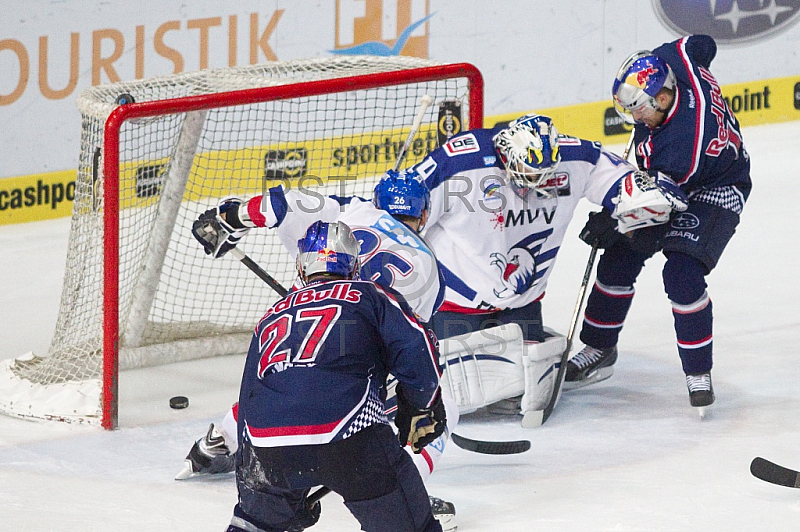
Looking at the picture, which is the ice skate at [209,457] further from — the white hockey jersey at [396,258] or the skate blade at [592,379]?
the skate blade at [592,379]

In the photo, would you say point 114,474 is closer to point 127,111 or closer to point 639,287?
point 127,111

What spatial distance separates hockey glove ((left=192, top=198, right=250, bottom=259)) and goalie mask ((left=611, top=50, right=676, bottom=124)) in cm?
127

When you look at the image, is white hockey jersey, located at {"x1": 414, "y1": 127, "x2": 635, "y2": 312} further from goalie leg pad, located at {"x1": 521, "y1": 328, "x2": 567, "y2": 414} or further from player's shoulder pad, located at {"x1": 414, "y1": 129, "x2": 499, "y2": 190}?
goalie leg pad, located at {"x1": 521, "y1": 328, "x2": 567, "y2": 414}

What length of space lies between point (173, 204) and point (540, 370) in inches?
57.3

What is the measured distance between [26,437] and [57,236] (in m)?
2.36

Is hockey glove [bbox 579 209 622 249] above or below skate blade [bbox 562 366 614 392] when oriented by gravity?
above

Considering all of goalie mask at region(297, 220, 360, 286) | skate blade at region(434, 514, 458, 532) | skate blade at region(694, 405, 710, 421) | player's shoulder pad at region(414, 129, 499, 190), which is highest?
Answer: goalie mask at region(297, 220, 360, 286)

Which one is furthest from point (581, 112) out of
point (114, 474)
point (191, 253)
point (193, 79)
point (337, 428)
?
point (337, 428)

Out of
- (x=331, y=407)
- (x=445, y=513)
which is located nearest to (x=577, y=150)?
(x=445, y=513)

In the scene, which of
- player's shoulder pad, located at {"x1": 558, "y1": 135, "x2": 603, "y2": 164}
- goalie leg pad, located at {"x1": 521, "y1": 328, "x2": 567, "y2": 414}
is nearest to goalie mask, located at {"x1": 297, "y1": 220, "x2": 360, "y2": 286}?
goalie leg pad, located at {"x1": 521, "y1": 328, "x2": 567, "y2": 414}

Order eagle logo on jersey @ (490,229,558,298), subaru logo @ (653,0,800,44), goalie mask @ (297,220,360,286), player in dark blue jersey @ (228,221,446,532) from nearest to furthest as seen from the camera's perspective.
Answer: player in dark blue jersey @ (228,221,446,532) < goalie mask @ (297,220,360,286) < eagle logo on jersey @ (490,229,558,298) < subaru logo @ (653,0,800,44)

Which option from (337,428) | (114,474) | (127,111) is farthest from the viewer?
(127,111)

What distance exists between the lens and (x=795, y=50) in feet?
26.8

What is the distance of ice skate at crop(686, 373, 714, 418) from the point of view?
13.9ft
